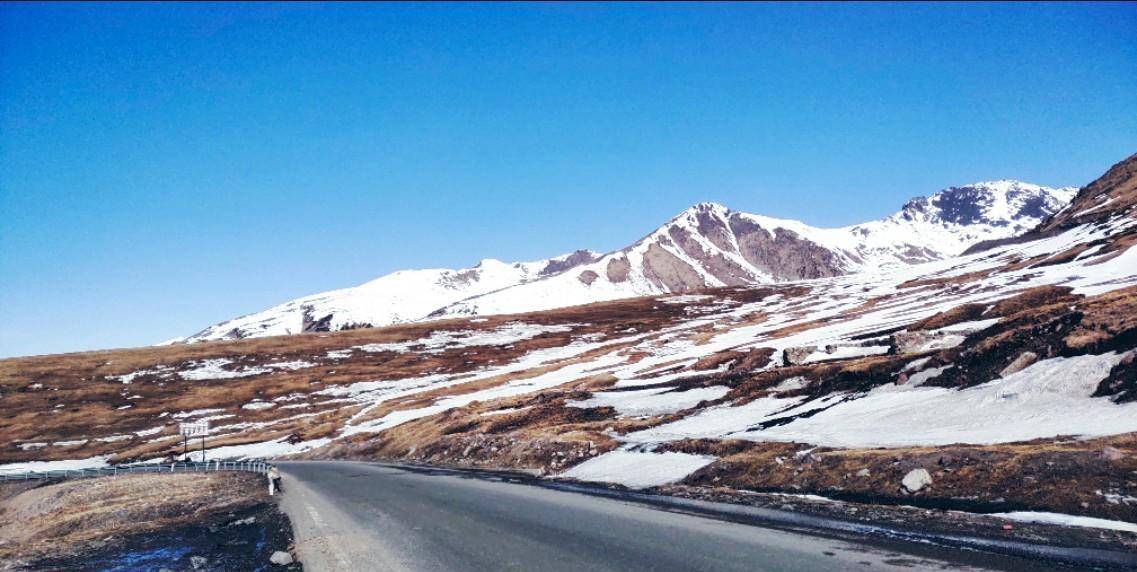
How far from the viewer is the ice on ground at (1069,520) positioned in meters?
12.0

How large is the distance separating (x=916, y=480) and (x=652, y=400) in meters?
30.9

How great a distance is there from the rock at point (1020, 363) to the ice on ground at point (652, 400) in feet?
61.4

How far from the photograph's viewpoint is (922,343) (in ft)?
138

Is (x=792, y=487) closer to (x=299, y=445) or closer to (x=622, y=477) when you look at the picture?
(x=622, y=477)

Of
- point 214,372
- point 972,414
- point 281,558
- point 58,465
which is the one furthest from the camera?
point 214,372

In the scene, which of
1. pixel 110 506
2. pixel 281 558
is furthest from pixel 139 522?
pixel 281 558

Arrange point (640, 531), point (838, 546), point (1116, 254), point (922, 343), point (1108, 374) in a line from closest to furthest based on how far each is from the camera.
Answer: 1. point (838, 546)
2. point (640, 531)
3. point (1108, 374)
4. point (922, 343)
5. point (1116, 254)

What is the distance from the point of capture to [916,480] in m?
16.9

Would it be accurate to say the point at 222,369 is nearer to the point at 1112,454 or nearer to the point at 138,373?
the point at 138,373

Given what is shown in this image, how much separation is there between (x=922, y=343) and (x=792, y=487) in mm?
27839

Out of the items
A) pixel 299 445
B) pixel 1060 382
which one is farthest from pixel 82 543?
pixel 299 445

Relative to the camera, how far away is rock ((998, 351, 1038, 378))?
2659 cm

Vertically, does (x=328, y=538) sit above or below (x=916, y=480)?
above

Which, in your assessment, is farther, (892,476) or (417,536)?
(892,476)
